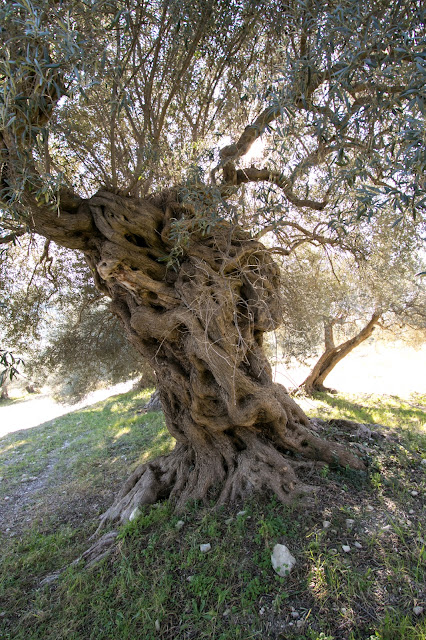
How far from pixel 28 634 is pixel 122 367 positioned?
677 centimetres

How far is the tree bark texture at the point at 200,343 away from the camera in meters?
4.39

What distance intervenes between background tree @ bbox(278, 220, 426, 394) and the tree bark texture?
113cm

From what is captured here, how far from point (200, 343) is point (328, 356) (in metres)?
9.48

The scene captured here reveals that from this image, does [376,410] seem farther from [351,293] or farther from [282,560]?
[282,560]

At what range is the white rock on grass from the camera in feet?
10.7

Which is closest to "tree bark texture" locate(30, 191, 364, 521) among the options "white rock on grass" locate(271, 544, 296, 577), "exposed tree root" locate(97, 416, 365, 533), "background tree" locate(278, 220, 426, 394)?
"exposed tree root" locate(97, 416, 365, 533)

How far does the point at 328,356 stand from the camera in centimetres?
1272

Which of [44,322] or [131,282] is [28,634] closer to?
[131,282]

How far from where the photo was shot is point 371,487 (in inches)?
170

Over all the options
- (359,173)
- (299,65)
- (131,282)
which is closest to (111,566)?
(131,282)

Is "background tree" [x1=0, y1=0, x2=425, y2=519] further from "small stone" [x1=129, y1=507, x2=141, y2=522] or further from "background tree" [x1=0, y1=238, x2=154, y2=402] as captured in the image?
"background tree" [x1=0, y1=238, x2=154, y2=402]

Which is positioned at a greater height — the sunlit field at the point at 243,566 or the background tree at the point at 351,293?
the background tree at the point at 351,293

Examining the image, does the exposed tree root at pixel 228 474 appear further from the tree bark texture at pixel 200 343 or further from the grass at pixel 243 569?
the grass at pixel 243 569

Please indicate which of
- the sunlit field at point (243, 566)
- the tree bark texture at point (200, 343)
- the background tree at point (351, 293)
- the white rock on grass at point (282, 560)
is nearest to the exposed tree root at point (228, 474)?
the tree bark texture at point (200, 343)
